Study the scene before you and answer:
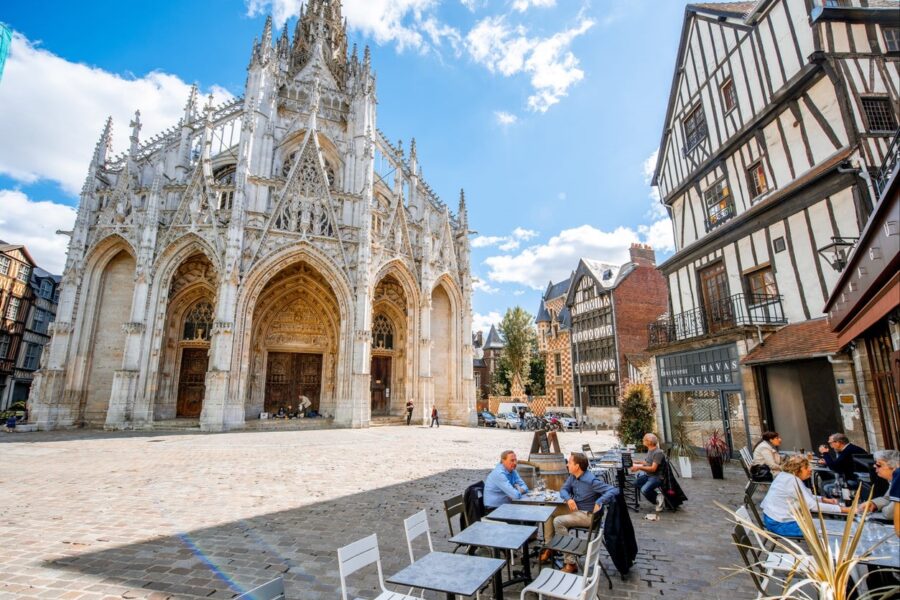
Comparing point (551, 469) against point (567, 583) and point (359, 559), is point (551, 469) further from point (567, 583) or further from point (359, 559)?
point (359, 559)

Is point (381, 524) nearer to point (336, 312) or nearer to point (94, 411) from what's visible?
point (336, 312)

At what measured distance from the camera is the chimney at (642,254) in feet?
104

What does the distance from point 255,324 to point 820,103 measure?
2303 cm

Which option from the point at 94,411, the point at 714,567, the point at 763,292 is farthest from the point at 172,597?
the point at 94,411

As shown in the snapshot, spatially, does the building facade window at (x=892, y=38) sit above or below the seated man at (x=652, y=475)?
above

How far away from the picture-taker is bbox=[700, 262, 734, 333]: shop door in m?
12.5

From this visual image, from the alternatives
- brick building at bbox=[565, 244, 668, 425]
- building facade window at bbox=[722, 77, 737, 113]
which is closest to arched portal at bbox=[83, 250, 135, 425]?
building facade window at bbox=[722, 77, 737, 113]

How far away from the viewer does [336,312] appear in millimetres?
23188

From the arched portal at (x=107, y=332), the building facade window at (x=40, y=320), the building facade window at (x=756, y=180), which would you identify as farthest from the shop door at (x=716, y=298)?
the building facade window at (x=40, y=320)

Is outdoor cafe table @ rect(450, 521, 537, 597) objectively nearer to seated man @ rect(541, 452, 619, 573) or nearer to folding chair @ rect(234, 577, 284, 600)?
seated man @ rect(541, 452, 619, 573)

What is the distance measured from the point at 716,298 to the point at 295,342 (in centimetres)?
1965

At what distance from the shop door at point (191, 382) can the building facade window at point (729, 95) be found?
24.5 m

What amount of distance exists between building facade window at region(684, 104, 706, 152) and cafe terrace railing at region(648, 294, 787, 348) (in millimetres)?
5669

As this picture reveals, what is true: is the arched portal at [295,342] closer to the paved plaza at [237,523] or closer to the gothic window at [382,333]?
the gothic window at [382,333]
